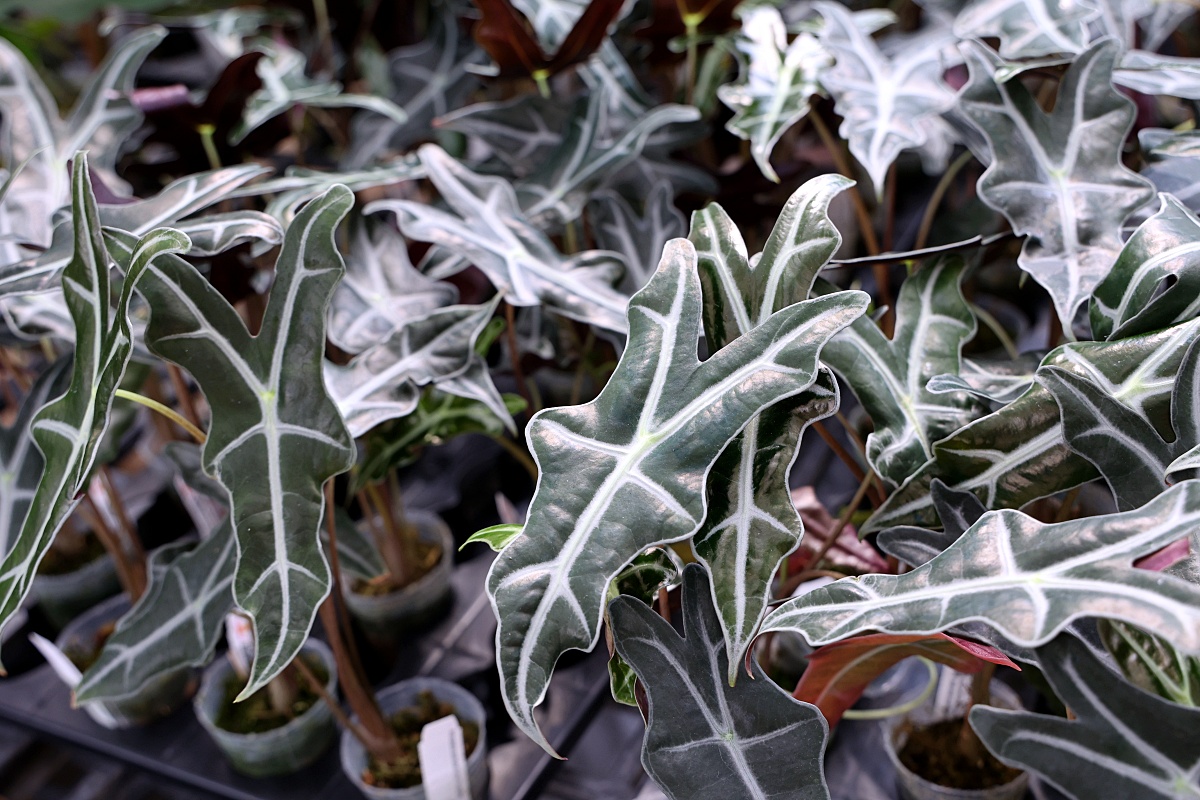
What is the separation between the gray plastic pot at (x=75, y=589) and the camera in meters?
1.37

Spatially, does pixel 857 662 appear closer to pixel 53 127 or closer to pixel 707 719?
pixel 707 719

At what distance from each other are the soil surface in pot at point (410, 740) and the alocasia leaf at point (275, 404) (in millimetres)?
441

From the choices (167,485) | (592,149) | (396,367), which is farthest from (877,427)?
(167,485)

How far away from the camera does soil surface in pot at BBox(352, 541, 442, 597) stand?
1271mm

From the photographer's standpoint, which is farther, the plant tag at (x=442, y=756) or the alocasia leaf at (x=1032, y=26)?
the alocasia leaf at (x=1032, y=26)

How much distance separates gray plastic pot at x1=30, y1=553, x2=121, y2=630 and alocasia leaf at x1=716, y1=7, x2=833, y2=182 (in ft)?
3.63

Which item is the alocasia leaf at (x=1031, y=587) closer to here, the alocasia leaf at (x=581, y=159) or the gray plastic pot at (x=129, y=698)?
the alocasia leaf at (x=581, y=159)

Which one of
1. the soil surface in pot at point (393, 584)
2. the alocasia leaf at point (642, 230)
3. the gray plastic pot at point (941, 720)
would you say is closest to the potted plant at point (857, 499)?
the gray plastic pot at point (941, 720)

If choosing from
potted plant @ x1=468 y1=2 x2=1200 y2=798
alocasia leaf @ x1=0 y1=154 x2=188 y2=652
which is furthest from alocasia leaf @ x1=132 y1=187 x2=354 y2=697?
potted plant @ x1=468 y1=2 x2=1200 y2=798

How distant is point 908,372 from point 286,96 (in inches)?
37.8

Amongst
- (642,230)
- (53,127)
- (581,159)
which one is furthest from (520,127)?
(53,127)

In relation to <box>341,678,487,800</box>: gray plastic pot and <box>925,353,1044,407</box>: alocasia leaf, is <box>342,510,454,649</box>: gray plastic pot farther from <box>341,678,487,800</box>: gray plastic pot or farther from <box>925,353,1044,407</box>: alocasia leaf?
<box>925,353,1044,407</box>: alocasia leaf

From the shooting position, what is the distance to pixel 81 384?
690 mm

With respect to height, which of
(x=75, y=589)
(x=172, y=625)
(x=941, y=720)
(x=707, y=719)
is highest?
(x=707, y=719)
